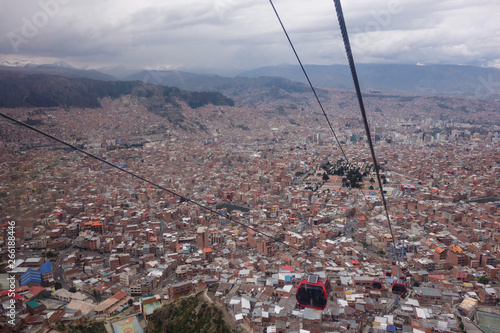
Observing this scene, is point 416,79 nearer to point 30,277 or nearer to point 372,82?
point 372,82

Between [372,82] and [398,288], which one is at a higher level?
[372,82]

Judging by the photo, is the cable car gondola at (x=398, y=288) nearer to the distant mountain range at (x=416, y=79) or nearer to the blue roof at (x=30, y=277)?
the blue roof at (x=30, y=277)

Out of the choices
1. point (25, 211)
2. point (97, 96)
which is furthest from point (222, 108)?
point (25, 211)

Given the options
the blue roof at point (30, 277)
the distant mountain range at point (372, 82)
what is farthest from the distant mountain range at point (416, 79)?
the blue roof at point (30, 277)

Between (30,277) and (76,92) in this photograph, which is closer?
(30,277)

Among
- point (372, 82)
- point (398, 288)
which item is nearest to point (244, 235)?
point (398, 288)

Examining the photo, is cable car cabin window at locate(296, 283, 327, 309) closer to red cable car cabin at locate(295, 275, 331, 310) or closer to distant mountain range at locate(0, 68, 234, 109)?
red cable car cabin at locate(295, 275, 331, 310)
